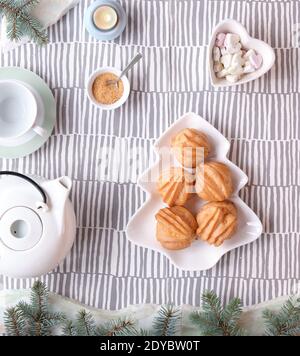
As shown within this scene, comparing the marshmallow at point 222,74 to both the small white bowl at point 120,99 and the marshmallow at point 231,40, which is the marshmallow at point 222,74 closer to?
the marshmallow at point 231,40

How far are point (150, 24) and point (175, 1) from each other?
0.26ft

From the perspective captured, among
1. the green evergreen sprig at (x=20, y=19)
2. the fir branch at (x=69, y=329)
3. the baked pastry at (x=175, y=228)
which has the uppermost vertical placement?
the green evergreen sprig at (x=20, y=19)

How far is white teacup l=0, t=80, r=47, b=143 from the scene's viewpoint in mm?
1219

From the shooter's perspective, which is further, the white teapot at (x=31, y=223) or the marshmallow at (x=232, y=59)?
the marshmallow at (x=232, y=59)

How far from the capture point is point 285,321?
125 cm

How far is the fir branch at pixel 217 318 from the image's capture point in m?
1.23

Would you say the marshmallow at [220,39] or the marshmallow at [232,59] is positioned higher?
the marshmallow at [220,39]

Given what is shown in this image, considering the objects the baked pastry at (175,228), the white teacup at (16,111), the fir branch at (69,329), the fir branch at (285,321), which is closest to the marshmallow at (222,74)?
the baked pastry at (175,228)

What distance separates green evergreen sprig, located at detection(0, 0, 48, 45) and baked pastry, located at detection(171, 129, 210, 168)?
41 cm

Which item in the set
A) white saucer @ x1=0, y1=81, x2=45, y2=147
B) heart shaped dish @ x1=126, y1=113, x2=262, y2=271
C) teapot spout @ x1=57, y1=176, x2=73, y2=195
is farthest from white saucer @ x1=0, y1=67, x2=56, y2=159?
heart shaped dish @ x1=126, y1=113, x2=262, y2=271

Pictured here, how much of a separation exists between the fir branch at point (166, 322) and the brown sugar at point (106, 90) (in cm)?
49

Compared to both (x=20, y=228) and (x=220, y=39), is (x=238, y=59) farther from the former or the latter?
(x=20, y=228)

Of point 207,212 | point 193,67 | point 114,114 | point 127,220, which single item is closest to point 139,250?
point 127,220

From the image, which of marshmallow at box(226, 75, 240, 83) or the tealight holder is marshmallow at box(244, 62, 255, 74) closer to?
marshmallow at box(226, 75, 240, 83)
